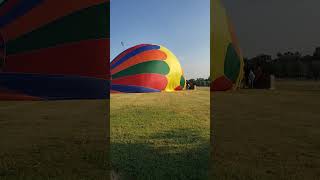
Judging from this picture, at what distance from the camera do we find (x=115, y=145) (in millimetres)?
4211

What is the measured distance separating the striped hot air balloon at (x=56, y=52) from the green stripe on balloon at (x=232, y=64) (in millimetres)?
13332

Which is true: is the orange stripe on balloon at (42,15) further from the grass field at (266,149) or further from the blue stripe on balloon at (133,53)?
the blue stripe on balloon at (133,53)

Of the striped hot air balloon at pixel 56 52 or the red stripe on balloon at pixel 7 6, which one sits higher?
the red stripe on balloon at pixel 7 6

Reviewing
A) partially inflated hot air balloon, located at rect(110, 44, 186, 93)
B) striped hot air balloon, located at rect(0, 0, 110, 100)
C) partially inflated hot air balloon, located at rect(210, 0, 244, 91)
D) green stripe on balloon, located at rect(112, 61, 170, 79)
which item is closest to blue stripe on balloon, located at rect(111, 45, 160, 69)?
partially inflated hot air balloon, located at rect(110, 44, 186, 93)

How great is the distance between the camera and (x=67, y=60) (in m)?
2.33

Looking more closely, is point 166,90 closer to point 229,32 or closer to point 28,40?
point 229,32

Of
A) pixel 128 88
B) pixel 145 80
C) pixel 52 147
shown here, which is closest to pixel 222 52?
pixel 145 80

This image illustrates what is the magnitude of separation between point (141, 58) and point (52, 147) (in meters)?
14.0

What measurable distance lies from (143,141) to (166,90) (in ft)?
49.9

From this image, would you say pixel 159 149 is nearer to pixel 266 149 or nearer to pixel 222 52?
pixel 266 149

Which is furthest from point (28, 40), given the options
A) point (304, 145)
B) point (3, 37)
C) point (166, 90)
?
point (166, 90)

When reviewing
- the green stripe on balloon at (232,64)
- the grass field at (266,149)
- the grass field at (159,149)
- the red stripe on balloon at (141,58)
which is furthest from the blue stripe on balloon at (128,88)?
the grass field at (266,149)

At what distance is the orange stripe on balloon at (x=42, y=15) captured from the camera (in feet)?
7.39

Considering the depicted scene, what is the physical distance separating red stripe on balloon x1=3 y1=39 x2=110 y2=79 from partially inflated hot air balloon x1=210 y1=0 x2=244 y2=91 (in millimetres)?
11877
